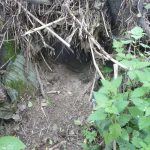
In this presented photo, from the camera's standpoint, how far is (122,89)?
2783 mm

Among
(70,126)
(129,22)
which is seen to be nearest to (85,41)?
(129,22)

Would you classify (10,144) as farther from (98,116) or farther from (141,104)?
(141,104)

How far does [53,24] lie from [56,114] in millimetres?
816

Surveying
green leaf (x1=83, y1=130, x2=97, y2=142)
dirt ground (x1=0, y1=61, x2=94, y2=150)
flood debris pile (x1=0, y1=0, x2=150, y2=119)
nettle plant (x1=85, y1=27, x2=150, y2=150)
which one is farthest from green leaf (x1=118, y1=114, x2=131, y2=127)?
flood debris pile (x1=0, y1=0, x2=150, y2=119)

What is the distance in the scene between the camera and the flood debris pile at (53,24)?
3.10 metres

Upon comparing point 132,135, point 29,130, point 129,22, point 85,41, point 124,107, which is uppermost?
point 129,22

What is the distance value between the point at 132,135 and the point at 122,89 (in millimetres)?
550

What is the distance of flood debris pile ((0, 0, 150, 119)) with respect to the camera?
10.2 ft

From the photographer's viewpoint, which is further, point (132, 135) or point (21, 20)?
point (21, 20)

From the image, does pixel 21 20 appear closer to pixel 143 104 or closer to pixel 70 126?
pixel 70 126

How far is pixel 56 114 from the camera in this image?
3.02 meters

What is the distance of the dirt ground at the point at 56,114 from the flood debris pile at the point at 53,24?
217 mm

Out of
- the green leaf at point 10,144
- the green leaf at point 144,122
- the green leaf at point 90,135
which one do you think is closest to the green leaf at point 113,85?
the green leaf at point 144,122

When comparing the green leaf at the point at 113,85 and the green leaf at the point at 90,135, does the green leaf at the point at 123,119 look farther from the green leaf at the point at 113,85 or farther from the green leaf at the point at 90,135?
the green leaf at the point at 90,135
